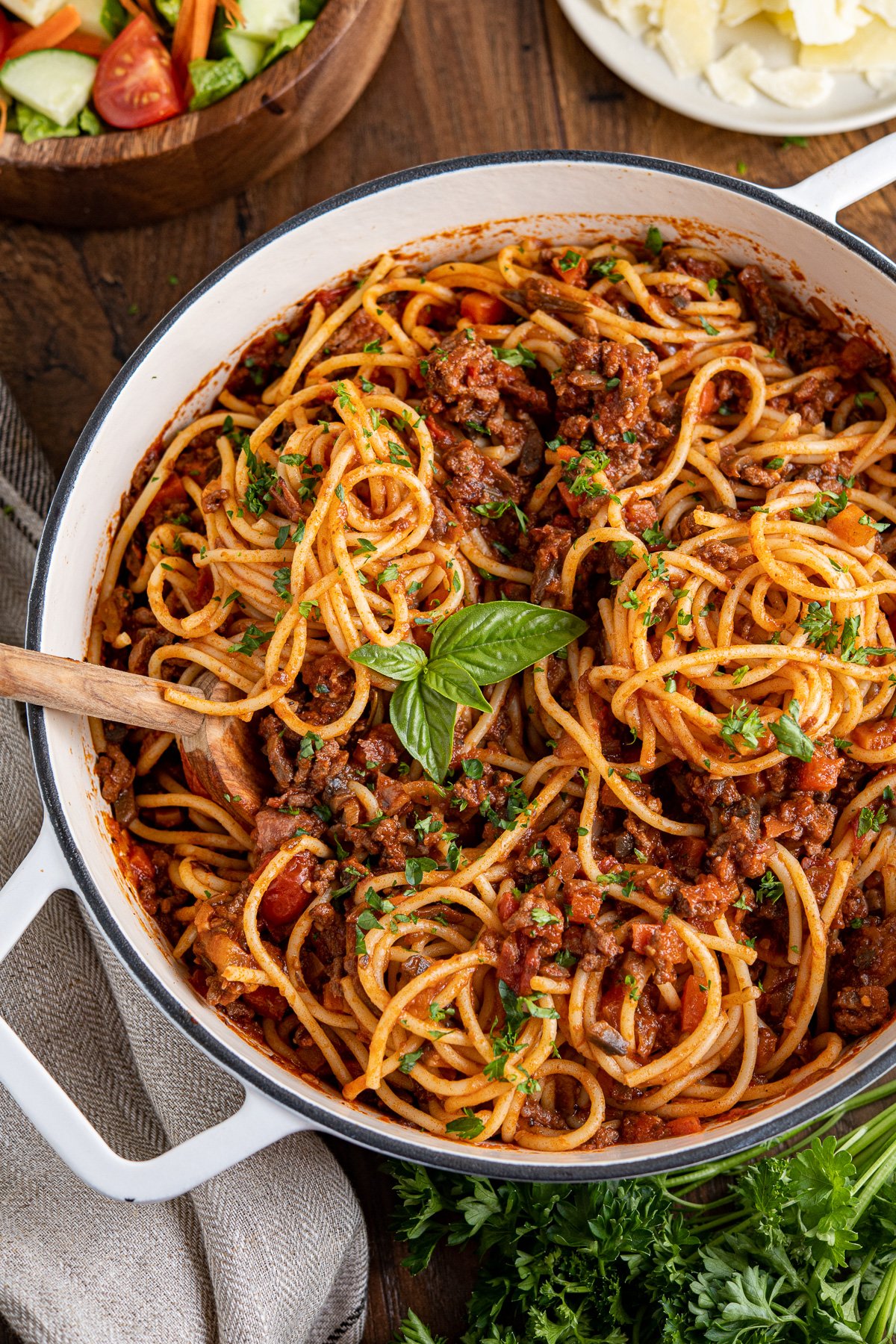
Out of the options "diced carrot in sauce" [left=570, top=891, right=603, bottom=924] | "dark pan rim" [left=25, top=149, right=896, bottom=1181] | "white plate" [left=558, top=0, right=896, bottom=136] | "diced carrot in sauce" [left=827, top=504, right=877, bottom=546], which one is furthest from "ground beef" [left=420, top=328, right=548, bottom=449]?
"white plate" [left=558, top=0, right=896, bottom=136]

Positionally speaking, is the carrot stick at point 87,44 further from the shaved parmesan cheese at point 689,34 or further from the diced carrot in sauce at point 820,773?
the diced carrot in sauce at point 820,773

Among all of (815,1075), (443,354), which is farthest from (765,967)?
(443,354)

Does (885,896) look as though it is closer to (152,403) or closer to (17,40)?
(152,403)

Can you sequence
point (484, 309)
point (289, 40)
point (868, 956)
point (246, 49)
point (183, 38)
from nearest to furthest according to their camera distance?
point (868, 956)
point (484, 309)
point (289, 40)
point (246, 49)
point (183, 38)

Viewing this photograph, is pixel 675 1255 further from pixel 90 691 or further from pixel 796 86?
pixel 796 86

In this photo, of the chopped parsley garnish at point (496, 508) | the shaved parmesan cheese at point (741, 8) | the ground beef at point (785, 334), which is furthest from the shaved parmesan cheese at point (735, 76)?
the chopped parsley garnish at point (496, 508)

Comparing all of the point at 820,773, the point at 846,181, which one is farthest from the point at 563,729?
the point at 846,181
